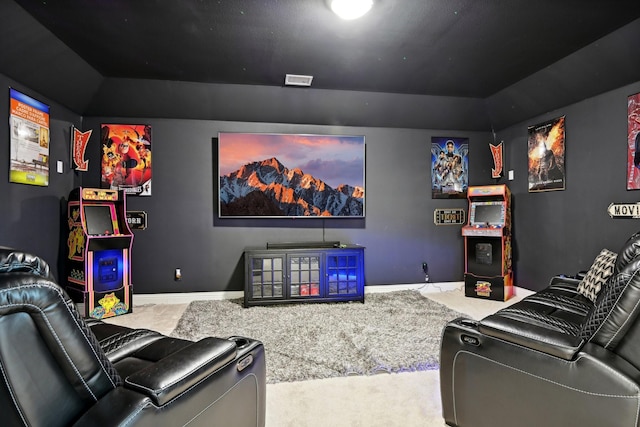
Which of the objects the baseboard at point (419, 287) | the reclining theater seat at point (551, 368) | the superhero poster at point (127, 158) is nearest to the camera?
the reclining theater seat at point (551, 368)

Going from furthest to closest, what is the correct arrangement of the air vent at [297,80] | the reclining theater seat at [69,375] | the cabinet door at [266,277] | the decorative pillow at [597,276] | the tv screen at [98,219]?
the cabinet door at [266,277] < the air vent at [297,80] < the tv screen at [98,219] < the decorative pillow at [597,276] < the reclining theater seat at [69,375]

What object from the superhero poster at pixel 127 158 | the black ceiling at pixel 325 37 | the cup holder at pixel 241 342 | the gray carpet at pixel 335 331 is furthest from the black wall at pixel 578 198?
the superhero poster at pixel 127 158

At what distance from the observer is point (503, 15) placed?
8.36 ft

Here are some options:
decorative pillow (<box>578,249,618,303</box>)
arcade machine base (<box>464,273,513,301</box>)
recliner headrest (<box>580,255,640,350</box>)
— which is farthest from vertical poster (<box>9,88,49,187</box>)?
arcade machine base (<box>464,273,513,301</box>)

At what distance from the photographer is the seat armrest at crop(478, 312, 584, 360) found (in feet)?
4.30

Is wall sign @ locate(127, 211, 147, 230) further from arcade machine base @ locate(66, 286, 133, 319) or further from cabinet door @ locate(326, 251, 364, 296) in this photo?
cabinet door @ locate(326, 251, 364, 296)

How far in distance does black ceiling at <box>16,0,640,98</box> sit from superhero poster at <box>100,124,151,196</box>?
699 mm

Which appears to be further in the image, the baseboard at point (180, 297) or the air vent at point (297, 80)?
the baseboard at point (180, 297)

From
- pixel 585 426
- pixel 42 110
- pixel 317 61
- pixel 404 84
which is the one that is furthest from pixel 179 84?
pixel 585 426

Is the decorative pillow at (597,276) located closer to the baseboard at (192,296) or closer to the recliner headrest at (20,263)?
the baseboard at (192,296)

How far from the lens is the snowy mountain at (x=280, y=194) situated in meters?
4.23

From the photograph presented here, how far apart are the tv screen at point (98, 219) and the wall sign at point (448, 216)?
14.0 feet

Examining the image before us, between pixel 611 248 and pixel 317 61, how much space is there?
3.50m

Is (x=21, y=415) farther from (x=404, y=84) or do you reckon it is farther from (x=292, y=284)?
(x=404, y=84)
